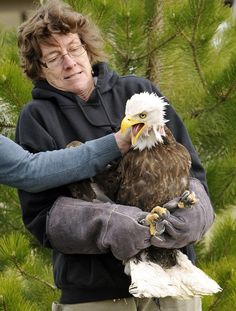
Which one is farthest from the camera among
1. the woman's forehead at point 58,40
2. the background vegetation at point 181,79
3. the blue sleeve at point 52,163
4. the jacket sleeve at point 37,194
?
the background vegetation at point 181,79

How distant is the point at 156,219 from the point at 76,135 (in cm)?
41

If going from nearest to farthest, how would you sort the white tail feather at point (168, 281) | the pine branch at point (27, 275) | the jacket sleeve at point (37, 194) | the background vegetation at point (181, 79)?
the white tail feather at point (168, 281)
the jacket sleeve at point (37, 194)
the pine branch at point (27, 275)
the background vegetation at point (181, 79)

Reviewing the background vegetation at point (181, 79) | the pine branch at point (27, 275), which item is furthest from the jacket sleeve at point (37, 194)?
the background vegetation at point (181, 79)

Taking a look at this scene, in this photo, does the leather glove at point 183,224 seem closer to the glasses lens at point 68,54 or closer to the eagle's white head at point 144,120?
the eagle's white head at point 144,120

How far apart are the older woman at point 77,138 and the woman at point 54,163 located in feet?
0.30

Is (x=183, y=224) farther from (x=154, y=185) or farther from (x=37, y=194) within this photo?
(x=37, y=194)

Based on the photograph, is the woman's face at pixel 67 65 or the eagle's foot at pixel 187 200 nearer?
the eagle's foot at pixel 187 200

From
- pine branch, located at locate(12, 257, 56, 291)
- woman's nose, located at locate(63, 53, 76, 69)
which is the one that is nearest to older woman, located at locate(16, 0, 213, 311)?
woman's nose, located at locate(63, 53, 76, 69)

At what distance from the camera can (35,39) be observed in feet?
6.99

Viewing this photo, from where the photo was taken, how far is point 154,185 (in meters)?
1.91

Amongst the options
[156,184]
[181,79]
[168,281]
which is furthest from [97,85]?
[181,79]

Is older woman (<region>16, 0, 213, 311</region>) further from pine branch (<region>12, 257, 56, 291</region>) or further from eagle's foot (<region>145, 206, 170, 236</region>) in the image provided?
pine branch (<region>12, 257, 56, 291</region>)

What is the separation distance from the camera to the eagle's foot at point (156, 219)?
179 cm

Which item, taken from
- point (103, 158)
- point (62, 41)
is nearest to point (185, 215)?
point (103, 158)
